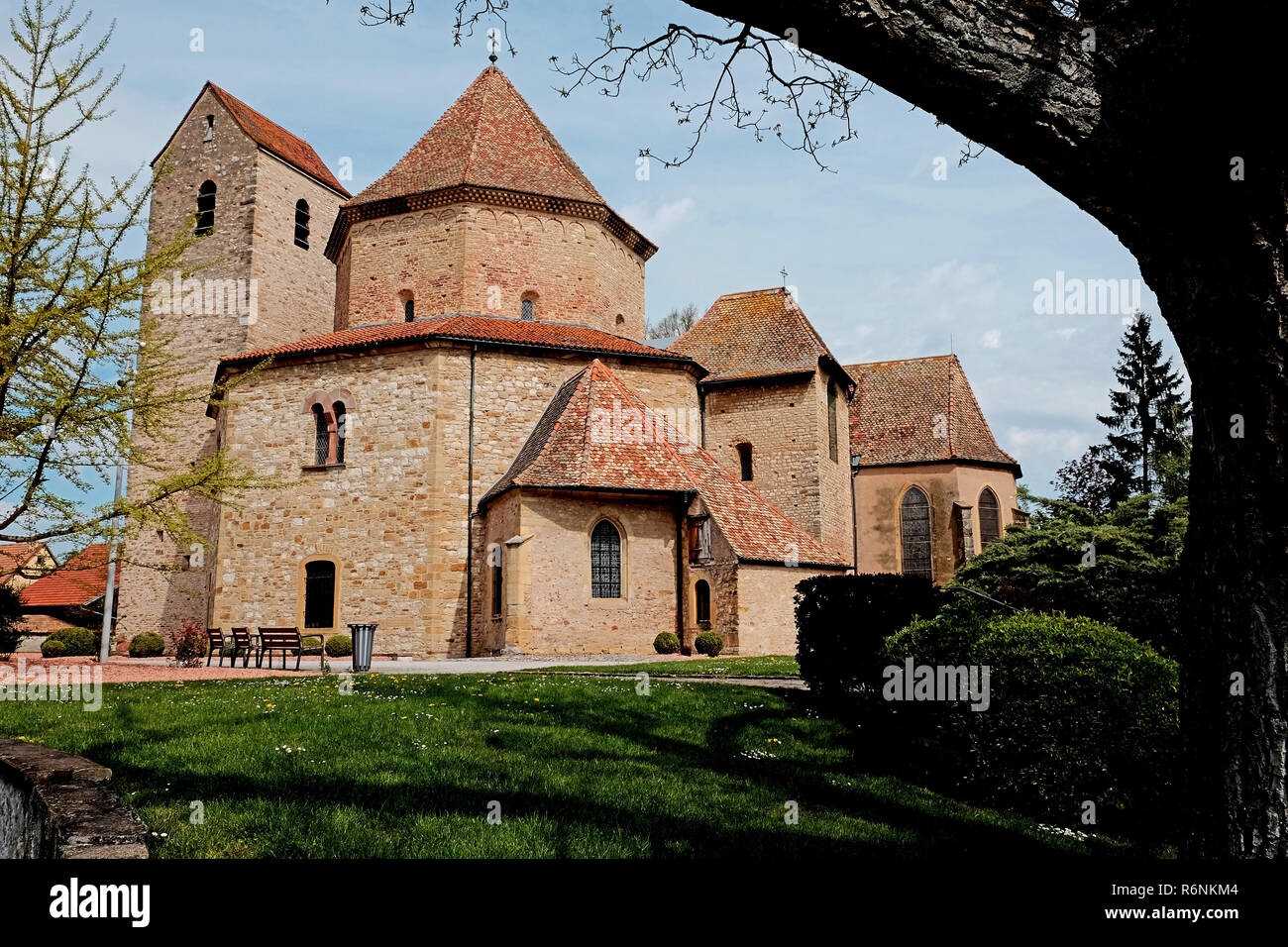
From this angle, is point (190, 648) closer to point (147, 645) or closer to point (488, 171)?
point (147, 645)

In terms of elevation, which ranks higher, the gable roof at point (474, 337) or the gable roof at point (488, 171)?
the gable roof at point (488, 171)

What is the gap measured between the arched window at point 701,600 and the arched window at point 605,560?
1973 millimetres

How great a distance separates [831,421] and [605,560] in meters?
13.7

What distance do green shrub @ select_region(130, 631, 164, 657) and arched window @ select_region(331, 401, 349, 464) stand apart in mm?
9109

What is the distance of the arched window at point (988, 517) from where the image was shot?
35.0m

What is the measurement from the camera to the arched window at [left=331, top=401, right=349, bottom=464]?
26.1 meters

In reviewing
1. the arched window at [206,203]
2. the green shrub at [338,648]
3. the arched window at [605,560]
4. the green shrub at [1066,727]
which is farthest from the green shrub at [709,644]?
the arched window at [206,203]

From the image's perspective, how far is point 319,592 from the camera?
25562 millimetres

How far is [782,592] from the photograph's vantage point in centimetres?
2348

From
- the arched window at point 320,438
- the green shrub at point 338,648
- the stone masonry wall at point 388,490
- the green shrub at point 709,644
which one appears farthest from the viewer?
the arched window at point 320,438

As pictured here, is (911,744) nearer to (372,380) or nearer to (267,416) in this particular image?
(372,380)

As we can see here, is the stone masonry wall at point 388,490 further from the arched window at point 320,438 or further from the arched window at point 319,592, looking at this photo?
the arched window at point 319,592

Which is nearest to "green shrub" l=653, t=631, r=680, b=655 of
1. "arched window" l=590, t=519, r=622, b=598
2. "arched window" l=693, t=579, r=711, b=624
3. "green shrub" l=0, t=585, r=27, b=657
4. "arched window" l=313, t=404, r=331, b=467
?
"arched window" l=693, t=579, r=711, b=624
